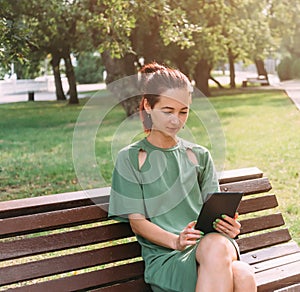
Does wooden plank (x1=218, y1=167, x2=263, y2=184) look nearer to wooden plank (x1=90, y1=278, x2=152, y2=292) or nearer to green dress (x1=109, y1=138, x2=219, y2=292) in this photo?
green dress (x1=109, y1=138, x2=219, y2=292)

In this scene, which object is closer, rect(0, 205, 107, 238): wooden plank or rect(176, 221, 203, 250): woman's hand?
rect(176, 221, 203, 250): woman's hand

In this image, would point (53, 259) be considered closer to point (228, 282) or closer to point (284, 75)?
point (228, 282)

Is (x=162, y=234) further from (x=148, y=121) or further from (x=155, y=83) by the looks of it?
(x=155, y=83)

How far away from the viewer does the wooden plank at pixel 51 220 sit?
2.96m

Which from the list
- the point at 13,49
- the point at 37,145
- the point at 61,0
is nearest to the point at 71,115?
the point at 37,145

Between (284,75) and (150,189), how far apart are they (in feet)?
124

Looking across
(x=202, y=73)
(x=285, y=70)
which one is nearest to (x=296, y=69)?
(x=285, y=70)

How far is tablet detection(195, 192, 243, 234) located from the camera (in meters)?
2.76

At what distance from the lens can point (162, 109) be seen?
3082 millimetres

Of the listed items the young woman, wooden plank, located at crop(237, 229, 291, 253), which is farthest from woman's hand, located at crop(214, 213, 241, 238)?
wooden plank, located at crop(237, 229, 291, 253)

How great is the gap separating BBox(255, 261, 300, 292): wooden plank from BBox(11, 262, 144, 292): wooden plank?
24.5 inches

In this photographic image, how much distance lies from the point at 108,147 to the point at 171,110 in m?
7.68

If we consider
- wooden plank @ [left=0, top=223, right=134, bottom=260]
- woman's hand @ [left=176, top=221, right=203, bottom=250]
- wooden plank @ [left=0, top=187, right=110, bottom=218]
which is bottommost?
wooden plank @ [left=0, top=223, right=134, bottom=260]

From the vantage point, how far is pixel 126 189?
304 cm
